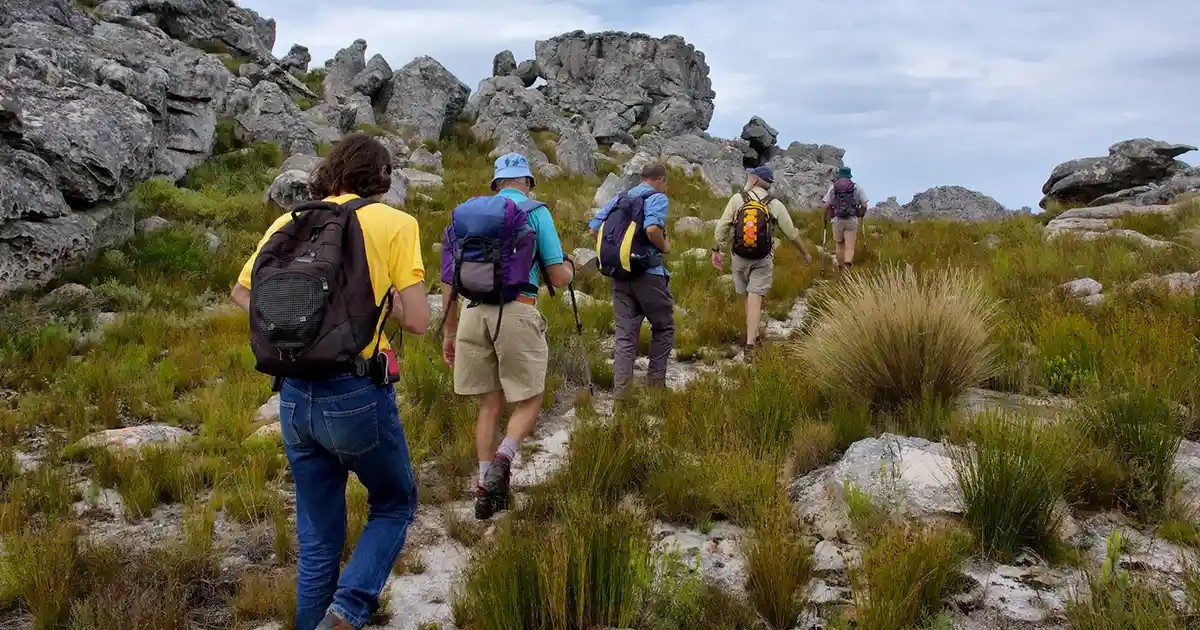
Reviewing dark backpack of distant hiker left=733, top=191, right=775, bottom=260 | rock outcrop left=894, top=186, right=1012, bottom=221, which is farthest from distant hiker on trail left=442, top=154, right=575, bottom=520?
rock outcrop left=894, top=186, right=1012, bottom=221

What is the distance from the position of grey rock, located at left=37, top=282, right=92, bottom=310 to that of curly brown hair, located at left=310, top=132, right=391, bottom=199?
22.2 ft

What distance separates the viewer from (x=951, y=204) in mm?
32500

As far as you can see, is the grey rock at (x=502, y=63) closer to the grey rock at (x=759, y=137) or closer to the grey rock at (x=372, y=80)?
the grey rock at (x=759, y=137)

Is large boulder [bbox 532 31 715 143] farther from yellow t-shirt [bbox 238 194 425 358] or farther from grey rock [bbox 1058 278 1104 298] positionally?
yellow t-shirt [bbox 238 194 425 358]

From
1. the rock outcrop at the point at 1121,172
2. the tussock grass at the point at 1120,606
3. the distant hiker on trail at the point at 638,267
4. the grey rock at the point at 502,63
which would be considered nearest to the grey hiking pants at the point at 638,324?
the distant hiker on trail at the point at 638,267

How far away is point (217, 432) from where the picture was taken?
5398 mm

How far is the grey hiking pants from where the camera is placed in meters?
6.29

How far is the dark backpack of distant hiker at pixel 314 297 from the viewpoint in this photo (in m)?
2.52

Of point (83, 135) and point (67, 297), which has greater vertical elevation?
point (83, 135)

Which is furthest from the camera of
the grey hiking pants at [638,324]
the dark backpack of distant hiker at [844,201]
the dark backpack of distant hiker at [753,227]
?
the dark backpack of distant hiker at [844,201]

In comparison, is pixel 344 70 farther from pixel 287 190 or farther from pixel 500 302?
pixel 500 302

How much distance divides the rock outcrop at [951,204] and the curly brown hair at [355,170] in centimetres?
3120

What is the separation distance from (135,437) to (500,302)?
10.1ft

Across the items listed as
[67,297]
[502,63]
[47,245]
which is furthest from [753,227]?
[502,63]
